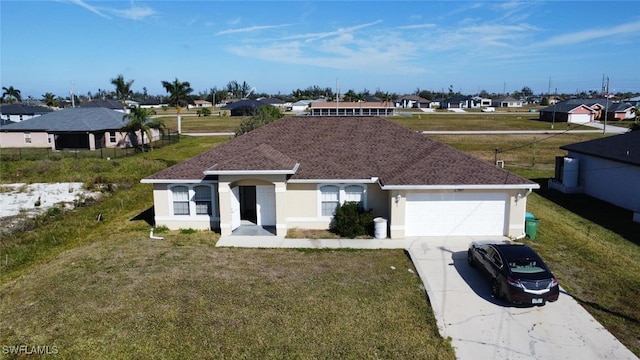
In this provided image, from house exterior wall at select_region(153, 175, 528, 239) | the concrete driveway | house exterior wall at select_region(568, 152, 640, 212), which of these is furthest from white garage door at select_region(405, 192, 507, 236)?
house exterior wall at select_region(568, 152, 640, 212)

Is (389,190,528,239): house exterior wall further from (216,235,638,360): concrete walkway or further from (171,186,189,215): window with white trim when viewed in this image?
(171,186,189,215): window with white trim

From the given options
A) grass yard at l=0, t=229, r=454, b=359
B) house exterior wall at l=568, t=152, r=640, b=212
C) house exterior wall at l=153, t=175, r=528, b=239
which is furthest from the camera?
house exterior wall at l=568, t=152, r=640, b=212

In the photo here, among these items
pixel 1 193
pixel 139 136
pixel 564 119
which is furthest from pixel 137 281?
pixel 564 119

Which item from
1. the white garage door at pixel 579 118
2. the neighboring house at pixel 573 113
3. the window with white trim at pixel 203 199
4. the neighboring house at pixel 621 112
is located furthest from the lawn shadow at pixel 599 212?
the neighboring house at pixel 621 112

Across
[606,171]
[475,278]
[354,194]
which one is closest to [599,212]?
[606,171]

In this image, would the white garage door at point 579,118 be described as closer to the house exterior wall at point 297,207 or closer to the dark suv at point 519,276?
the house exterior wall at point 297,207

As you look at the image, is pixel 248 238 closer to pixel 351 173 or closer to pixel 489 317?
pixel 351 173

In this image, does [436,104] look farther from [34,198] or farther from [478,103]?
[34,198]
